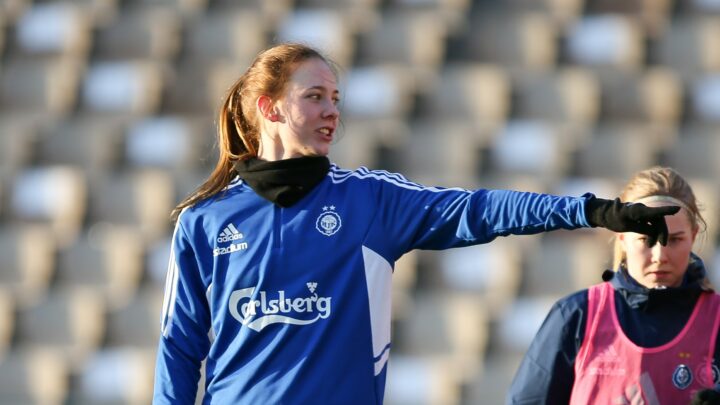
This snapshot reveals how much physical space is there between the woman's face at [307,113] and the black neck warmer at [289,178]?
1.5 inches

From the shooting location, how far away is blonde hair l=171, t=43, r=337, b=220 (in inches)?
115

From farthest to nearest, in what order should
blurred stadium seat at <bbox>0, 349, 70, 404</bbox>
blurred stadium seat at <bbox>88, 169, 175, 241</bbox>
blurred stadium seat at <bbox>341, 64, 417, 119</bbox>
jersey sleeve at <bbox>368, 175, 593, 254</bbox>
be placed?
blurred stadium seat at <bbox>341, 64, 417, 119</bbox>
blurred stadium seat at <bbox>88, 169, 175, 241</bbox>
blurred stadium seat at <bbox>0, 349, 70, 404</bbox>
jersey sleeve at <bbox>368, 175, 593, 254</bbox>

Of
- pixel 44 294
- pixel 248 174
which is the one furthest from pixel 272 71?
pixel 44 294

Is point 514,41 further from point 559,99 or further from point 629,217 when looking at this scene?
point 629,217

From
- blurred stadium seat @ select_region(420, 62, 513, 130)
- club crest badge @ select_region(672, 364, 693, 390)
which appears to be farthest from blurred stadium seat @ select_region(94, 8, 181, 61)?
club crest badge @ select_region(672, 364, 693, 390)

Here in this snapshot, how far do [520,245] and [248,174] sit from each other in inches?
222

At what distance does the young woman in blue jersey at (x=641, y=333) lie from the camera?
2939mm

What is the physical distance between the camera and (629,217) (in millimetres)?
2408

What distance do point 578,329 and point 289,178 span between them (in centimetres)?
79

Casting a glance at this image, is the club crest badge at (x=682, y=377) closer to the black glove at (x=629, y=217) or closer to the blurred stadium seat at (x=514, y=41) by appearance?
the black glove at (x=629, y=217)

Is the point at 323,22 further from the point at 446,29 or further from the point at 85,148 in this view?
the point at 85,148

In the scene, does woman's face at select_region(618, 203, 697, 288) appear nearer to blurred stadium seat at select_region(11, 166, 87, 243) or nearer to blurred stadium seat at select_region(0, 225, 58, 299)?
blurred stadium seat at select_region(0, 225, 58, 299)

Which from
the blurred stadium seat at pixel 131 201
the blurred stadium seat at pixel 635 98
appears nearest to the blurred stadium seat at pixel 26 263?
the blurred stadium seat at pixel 131 201

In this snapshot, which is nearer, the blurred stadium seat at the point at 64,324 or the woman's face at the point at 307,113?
the woman's face at the point at 307,113
